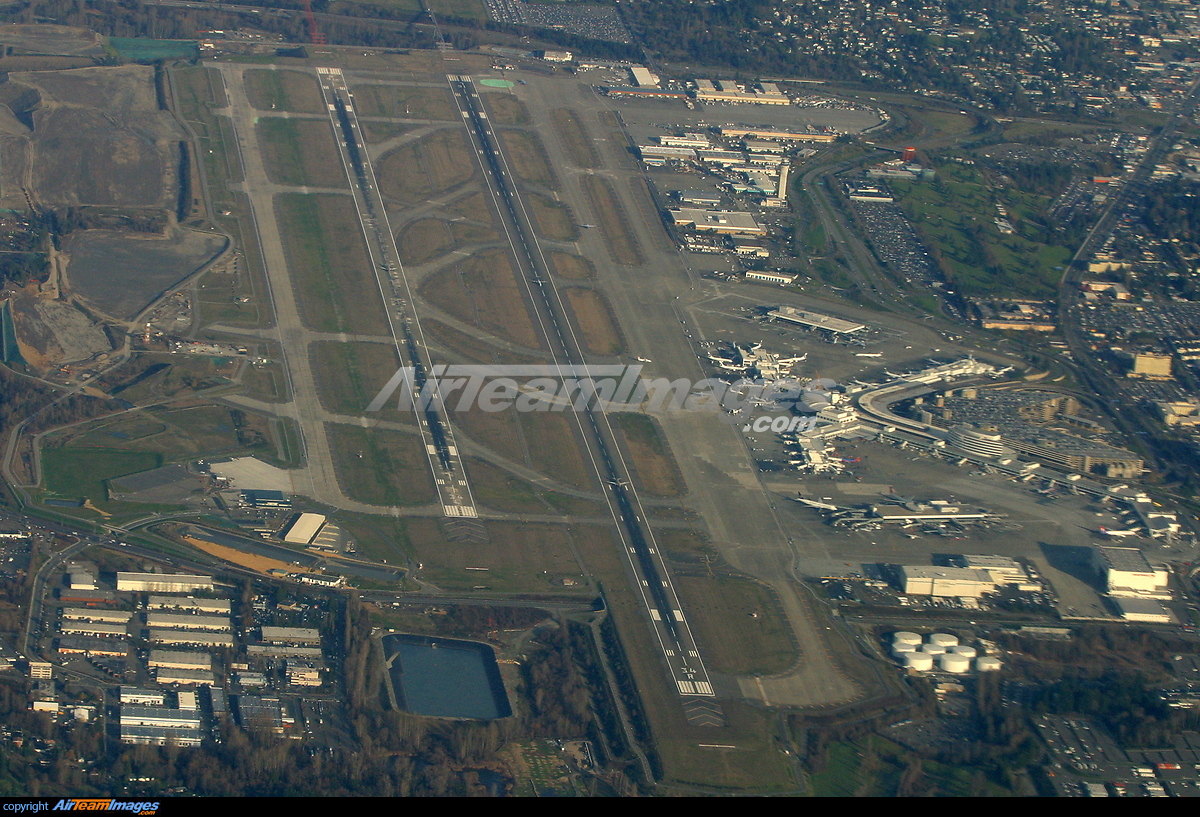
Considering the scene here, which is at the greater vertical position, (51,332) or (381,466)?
(51,332)

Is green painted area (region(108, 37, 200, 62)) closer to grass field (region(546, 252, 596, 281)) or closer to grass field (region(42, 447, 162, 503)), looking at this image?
grass field (region(546, 252, 596, 281))

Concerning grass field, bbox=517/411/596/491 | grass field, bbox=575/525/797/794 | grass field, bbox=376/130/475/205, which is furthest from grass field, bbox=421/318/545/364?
grass field, bbox=575/525/797/794

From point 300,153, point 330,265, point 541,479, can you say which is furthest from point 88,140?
point 541,479

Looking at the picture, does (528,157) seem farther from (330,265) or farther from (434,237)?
(330,265)

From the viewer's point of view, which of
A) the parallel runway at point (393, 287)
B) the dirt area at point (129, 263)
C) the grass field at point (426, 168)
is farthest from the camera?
the grass field at point (426, 168)

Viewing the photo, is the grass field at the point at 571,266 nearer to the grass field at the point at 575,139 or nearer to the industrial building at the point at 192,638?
the grass field at the point at 575,139

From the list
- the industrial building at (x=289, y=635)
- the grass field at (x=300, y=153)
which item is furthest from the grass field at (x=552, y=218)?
the industrial building at (x=289, y=635)
